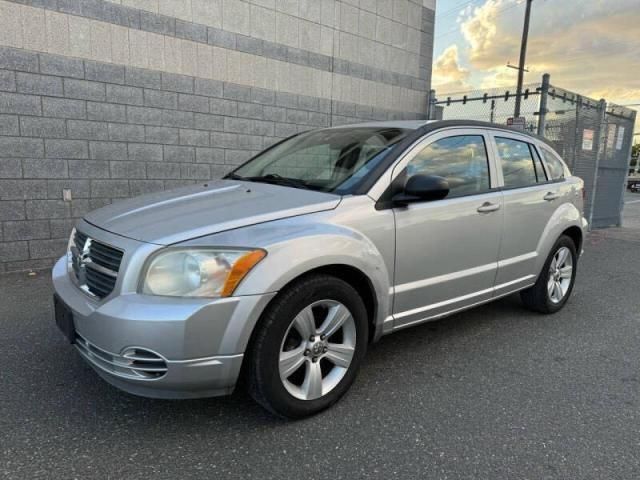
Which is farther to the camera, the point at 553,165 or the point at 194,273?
the point at 553,165

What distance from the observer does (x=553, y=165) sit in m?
4.53

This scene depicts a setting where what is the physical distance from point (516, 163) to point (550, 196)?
0.49m

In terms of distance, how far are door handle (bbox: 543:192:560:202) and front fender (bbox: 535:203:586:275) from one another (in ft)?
0.39

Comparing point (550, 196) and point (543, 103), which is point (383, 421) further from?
point (543, 103)

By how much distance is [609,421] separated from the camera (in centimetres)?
269

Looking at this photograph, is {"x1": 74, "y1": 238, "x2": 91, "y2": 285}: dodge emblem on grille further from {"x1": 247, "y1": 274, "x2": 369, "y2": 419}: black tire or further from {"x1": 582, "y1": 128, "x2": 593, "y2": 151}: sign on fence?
{"x1": 582, "y1": 128, "x2": 593, "y2": 151}: sign on fence

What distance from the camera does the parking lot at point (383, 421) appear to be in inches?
88.1

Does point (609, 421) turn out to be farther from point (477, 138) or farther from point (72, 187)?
point (72, 187)

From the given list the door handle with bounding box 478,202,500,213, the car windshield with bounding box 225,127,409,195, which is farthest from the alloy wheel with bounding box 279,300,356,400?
the door handle with bounding box 478,202,500,213

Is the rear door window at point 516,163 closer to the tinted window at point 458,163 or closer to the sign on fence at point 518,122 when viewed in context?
the tinted window at point 458,163

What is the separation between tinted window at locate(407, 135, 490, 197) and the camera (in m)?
3.24

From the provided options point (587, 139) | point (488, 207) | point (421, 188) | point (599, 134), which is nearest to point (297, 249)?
point (421, 188)

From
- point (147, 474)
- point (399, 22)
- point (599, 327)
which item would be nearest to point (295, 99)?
point (399, 22)

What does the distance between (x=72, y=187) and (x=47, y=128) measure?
0.73 metres
